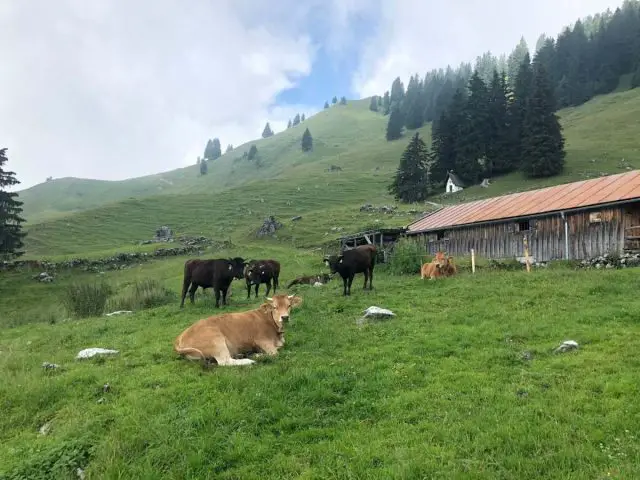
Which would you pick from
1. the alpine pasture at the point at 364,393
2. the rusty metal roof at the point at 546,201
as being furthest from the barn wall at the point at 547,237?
the alpine pasture at the point at 364,393

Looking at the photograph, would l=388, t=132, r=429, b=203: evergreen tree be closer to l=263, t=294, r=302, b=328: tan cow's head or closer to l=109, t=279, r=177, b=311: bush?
l=109, t=279, r=177, b=311: bush

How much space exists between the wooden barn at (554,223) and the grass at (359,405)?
13793 mm

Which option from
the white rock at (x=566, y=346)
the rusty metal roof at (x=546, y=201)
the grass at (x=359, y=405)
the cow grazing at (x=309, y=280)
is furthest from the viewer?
the cow grazing at (x=309, y=280)

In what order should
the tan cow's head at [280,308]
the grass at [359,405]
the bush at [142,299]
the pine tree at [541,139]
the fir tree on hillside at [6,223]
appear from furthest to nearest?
the pine tree at [541,139] → the fir tree on hillside at [6,223] → the bush at [142,299] → the tan cow's head at [280,308] → the grass at [359,405]

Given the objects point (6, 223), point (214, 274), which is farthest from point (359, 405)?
point (6, 223)

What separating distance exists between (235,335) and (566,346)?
6.67 m

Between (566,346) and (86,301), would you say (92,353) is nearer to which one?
(566,346)

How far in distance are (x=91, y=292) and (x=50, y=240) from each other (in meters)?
46.1

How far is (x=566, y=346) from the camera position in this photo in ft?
29.8

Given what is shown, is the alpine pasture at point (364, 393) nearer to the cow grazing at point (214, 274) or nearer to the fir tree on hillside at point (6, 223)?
the cow grazing at point (214, 274)

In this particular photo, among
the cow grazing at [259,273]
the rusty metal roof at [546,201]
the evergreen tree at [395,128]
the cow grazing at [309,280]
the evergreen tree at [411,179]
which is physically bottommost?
the cow grazing at [309,280]

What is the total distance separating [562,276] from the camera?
17297 millimetres

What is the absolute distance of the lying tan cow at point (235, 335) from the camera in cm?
914

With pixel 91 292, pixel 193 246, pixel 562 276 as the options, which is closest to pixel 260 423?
pixel 562 276
